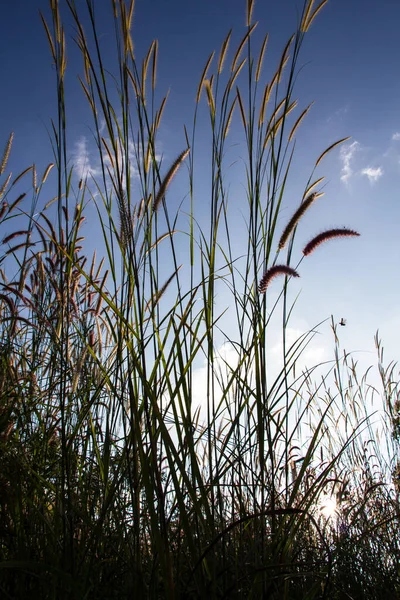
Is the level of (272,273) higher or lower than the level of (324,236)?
lower

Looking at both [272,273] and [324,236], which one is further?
[324,236]

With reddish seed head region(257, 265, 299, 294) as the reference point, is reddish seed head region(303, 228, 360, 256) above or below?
above

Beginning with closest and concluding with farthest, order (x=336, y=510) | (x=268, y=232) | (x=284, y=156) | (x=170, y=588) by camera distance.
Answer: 1. (x=170, y=588)
2. (x=268, y=232)
3. (x=284, y=156)
4. (x=336, y=510)

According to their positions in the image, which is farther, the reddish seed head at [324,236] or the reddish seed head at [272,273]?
the reddish seed head at [324,236]

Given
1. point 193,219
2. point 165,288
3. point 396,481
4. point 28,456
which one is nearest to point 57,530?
point 28,456

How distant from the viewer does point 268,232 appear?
150 cm

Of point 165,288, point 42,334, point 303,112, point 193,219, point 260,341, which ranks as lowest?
point 260,341

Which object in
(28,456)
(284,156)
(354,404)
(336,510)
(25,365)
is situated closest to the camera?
(284,156)

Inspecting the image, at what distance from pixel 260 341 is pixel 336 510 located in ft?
8.23

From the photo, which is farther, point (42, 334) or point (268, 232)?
point (42, 334)

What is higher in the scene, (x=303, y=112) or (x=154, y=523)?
(x=303, y=112)

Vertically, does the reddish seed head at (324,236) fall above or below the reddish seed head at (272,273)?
above

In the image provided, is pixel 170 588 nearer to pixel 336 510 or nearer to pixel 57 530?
pixel 57 530

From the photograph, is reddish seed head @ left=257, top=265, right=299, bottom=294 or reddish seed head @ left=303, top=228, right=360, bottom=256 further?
reddish seed head @ left=303, top=228, right=360, bottom=256
